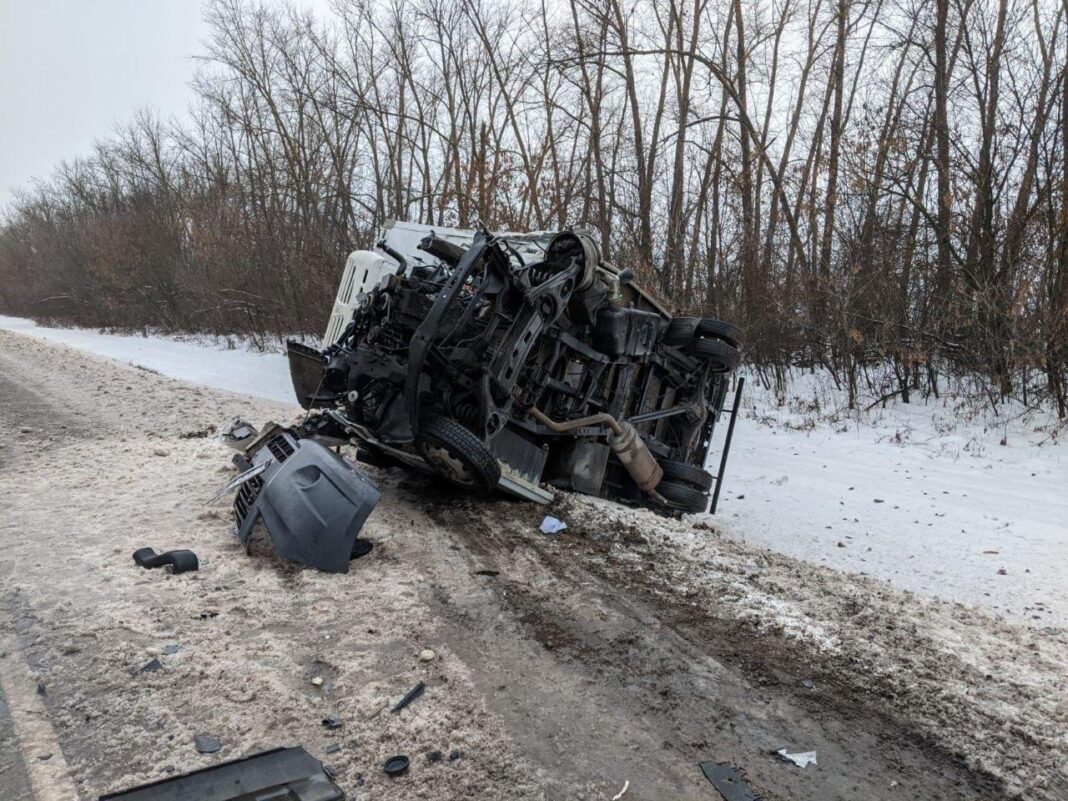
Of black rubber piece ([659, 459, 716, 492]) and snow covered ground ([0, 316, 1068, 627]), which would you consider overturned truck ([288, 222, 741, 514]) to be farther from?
snow covered ground ([0, 316, 1068, 627])

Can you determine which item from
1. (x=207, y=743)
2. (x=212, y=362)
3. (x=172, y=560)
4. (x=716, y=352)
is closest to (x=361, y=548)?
(x=172, y=560)

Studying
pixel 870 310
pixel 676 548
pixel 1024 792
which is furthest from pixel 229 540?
pixel 870 310

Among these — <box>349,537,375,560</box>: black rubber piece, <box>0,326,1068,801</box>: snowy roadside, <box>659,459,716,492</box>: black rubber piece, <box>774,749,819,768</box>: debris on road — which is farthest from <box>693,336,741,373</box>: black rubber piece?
<box>774,749,819,768</box>: debris on road

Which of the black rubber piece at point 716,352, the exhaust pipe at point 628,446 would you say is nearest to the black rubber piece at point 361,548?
the exhaust pipe at point 628,446

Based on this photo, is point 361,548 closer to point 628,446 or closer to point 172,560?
point 172,560

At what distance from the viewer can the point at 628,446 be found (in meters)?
5.75

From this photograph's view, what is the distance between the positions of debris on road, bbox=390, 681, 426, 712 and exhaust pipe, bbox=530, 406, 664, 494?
267 centimetres

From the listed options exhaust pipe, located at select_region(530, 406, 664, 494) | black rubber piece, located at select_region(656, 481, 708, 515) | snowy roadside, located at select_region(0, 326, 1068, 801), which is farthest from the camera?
black rubber piece, located at select_region(656, 481, 708, 515)

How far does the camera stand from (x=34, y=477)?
18.0 ft

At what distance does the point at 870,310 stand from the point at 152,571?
35.8ft

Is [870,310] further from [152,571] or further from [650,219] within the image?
[152,571]

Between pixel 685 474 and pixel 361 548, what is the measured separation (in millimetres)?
3058

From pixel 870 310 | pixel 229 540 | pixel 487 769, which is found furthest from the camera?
pixel 870 310

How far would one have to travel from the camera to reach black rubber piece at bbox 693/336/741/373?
6.45 meters
